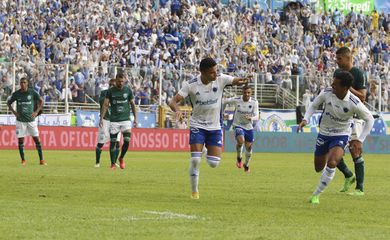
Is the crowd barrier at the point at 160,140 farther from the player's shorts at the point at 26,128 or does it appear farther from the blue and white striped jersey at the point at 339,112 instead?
the blue and white striped jersey at the point at 339,112

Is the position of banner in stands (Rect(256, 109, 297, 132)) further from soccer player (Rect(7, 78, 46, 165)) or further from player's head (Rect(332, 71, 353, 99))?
player's head (Rect(332, 71, 353, 99))

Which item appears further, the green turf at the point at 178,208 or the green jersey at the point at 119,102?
the green jersey at the point at 119,102

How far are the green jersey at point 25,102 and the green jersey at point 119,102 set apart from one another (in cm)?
304

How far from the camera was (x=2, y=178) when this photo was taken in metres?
21.0

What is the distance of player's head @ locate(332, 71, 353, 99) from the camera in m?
15.6

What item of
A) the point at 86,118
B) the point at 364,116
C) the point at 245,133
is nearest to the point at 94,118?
the point at 86,118

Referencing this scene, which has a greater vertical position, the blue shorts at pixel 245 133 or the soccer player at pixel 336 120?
the soccer player at pixel 336 120

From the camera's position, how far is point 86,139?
43219 millimetres

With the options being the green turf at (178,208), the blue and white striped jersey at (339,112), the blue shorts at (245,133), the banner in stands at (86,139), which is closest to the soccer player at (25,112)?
the green turf at (178,208)

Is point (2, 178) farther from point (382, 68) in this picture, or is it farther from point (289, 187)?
point (382, 68)

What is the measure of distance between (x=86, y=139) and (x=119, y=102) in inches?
679

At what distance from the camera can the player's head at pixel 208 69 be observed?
1620 centimetres

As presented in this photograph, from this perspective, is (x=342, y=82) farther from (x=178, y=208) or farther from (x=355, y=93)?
(x=178, y=208)

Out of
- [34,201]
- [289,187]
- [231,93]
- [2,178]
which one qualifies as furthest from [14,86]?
[34,201]
